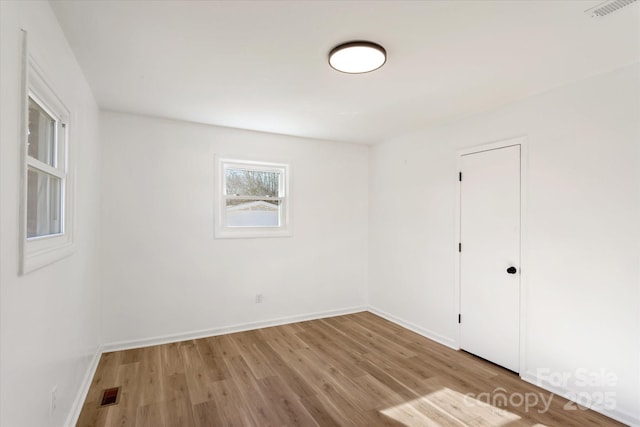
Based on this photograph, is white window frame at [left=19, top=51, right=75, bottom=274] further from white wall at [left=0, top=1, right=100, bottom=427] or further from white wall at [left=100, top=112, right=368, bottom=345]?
white wall at [left=100, top=112, right=368, bottom=345]

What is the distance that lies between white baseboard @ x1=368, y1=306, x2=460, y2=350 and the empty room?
33 mm

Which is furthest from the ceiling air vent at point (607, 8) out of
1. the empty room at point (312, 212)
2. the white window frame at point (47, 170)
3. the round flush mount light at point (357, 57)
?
the white window frame at point (47, 170)

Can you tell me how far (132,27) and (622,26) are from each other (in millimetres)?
2984

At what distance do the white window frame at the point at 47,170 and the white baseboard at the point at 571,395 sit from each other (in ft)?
12.2

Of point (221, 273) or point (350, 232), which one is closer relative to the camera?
point (221, 273)

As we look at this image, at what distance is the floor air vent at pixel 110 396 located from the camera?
8.22ft

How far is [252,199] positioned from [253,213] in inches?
7.6

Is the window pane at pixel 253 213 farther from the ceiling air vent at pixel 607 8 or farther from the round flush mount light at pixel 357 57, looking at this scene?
the ceiling air vent at pixel 607 8

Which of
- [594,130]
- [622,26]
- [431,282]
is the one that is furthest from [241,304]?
[622,26]

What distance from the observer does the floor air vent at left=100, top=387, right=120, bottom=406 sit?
2.51m

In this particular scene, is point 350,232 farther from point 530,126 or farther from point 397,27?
point 397,27

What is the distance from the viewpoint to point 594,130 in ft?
8.36

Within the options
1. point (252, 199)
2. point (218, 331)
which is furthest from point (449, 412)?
point (252, 199)

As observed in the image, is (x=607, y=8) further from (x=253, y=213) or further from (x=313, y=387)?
(x=253, y=213)
